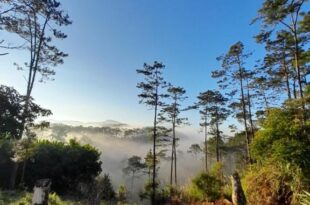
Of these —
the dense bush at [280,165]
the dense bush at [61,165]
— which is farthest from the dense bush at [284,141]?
the dense bush at [61,165]

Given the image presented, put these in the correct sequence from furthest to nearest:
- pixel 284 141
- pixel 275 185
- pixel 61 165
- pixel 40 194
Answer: pixel 61 165 → pixel 284 141 → pixel 275 185 → pixel 40 194

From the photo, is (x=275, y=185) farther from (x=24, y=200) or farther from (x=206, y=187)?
(x=24, y=200)

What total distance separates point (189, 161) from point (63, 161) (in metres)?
50.4

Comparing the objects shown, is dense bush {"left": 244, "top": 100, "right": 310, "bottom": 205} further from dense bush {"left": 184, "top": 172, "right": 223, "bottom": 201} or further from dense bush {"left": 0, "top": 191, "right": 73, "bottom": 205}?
dense bush {"left": 0, "top": 191, "right": 73, "bottom": 205}

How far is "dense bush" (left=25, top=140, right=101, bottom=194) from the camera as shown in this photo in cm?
1769

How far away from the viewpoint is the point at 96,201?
8.16 metres

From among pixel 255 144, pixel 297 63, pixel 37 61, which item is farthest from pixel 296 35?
pixel 37 61

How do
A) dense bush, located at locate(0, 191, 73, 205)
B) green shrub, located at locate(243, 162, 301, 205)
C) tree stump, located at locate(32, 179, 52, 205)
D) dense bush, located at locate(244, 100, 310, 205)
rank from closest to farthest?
tree stump, located at locate(32, 179, 52, 205)
green shrub, located at locate(243, 162, 301, 205)
dense bush, located at locate(244, 100, 310, 205)
dense bush, located at locate(0, 191, 73, 205)

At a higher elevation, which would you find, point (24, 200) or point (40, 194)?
point (40, 194)

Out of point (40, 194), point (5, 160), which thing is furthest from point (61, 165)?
point (40, 194)


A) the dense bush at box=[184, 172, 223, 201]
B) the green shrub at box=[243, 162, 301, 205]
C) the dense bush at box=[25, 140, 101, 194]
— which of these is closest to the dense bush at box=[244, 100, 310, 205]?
the green shrub at box=[243, 162, 301, 205]

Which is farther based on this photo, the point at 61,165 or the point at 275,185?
the point at 61,165

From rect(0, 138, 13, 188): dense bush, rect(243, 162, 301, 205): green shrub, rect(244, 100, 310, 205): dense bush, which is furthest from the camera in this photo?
rect(0, 138, 13, 188): dense bush

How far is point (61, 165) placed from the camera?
59.4ft
